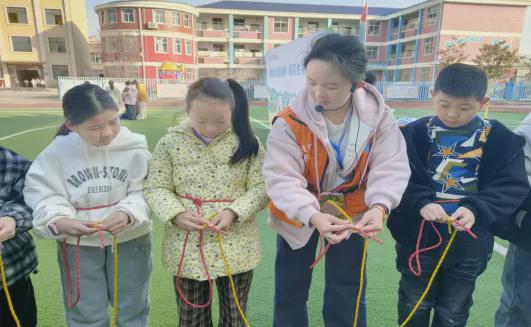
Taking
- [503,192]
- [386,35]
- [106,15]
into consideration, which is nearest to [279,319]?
[503,192]

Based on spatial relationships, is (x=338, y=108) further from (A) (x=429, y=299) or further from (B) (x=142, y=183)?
(A) (x=429, y=299)

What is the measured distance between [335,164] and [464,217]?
23.0 inches

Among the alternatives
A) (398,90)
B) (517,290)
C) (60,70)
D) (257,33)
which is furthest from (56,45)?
(517,290)

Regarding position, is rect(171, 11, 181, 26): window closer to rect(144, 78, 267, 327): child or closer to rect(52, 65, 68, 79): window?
rect(52, 65, 68, 79): window

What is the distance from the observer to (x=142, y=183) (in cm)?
166

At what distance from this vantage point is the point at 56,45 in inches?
1339

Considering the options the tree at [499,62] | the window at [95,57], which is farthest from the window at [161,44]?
the tree at [499,62]

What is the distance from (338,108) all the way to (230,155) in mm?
525

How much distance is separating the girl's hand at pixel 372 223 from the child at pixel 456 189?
0.98ft

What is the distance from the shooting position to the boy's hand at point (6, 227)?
56.2 inches

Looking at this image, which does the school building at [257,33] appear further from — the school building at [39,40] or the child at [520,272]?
the child at [520,272]

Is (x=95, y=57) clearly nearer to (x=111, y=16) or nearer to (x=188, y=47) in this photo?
(x=111, y=16)

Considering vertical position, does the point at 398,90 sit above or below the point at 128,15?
below

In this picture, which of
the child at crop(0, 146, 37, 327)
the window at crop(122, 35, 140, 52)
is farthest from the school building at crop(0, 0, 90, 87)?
the child at crop(0, 146, 37, 327)
